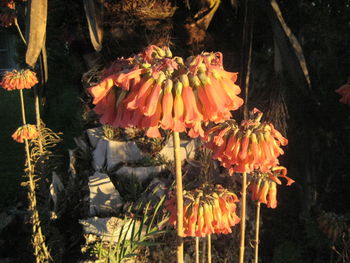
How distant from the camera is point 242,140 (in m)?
1.17

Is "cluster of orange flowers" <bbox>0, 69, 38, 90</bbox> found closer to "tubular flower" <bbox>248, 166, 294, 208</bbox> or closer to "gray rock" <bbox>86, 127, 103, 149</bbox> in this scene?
"gray rock" <bbox>86, 127, 103, 149</bbox>

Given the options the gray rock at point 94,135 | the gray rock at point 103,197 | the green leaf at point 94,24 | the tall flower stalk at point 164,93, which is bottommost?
the gray rock at point 103,197

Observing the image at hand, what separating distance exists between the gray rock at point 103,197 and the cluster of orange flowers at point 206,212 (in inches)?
90.5

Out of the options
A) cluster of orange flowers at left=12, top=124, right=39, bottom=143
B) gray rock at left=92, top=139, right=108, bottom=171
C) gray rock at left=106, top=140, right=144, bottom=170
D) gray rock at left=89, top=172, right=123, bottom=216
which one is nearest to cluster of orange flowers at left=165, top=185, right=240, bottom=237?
cluster of orange flowers at left=12, top=124, right=39, bottom=143

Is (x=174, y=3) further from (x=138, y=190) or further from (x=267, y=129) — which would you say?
(x=267, y=129)

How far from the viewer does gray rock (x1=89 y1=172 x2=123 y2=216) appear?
3.47 metres

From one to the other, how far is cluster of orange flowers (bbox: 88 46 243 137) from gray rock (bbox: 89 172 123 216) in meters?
2.82

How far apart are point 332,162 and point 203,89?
10.7 ft

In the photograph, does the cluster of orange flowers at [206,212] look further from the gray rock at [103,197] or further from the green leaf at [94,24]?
the gray rock at [103,197]

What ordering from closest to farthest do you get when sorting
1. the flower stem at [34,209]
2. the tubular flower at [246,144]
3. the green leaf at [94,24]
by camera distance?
the tubular flower at [246,144] < the green leaf at [94,24] < the flower stem at [34,209]

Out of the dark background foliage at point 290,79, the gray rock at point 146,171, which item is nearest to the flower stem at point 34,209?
the dark background foliage at point 290,79

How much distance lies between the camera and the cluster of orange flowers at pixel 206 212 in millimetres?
1193

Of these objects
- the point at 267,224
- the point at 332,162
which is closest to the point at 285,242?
the point at 267,224

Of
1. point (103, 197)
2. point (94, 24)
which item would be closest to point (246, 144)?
point (94, 24)
